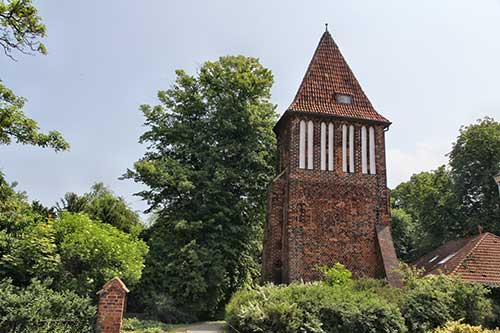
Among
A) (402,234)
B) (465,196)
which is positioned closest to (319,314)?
(465,196)

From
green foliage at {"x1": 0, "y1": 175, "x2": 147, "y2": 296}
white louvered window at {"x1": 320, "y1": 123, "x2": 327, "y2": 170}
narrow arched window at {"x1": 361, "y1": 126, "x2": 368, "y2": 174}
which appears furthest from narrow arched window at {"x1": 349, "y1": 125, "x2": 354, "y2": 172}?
green foliage at {"x1": 0, "y1": 175, "x2": 147, "y2": 296}

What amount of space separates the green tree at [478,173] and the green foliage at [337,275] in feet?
39.6

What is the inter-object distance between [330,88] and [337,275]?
335 inches

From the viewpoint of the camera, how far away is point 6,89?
1041 centimetres

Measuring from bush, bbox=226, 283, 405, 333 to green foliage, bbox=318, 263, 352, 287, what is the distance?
2.63 meters

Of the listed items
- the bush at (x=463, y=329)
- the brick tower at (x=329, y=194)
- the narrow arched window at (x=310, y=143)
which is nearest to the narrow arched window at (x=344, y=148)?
the brick tower at (x=329, y=194)

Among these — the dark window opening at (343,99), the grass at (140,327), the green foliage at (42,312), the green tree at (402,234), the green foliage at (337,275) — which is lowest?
the grass at (140,327)

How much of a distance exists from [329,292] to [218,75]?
1279cm

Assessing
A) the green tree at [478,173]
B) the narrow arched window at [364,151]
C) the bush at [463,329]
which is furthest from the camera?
the green tree at [478,173]

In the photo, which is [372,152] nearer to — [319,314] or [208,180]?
[208,180]

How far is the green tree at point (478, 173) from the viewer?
23422 mm

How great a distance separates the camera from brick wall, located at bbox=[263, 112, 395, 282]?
15953mm

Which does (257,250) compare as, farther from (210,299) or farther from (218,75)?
(218,75)

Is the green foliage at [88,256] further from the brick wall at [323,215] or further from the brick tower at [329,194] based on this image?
the brick tower at [329,194]
